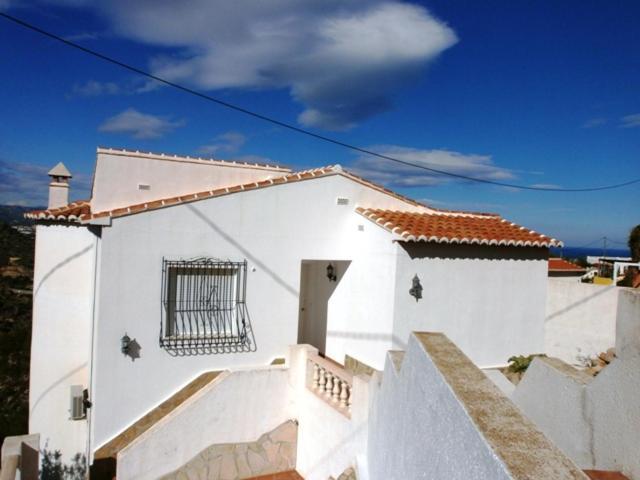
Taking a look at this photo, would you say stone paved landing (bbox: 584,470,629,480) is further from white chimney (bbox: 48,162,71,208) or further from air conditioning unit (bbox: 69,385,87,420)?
white chimney (bbox: 48,162,71,208)

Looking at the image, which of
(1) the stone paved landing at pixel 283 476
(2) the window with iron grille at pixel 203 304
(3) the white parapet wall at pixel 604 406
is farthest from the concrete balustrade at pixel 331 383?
(3) the white parapet wall at pixel 604 406

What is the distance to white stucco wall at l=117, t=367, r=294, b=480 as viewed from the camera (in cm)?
1033

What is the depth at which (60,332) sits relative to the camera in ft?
39.8

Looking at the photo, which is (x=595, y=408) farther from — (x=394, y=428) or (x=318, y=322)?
(x=318, y=322)

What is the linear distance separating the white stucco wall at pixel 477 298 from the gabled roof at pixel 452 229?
34 centimetres

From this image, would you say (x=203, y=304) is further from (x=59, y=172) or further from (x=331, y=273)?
(x=59, y=172)

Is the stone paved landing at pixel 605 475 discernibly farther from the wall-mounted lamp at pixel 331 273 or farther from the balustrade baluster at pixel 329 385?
the wall-mounted lamp at pixel 331 273

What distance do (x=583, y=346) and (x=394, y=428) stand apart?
11.7 m

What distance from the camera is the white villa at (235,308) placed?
10.5 meters

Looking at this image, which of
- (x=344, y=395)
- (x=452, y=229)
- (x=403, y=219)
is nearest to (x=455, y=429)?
(x=344, y=395)

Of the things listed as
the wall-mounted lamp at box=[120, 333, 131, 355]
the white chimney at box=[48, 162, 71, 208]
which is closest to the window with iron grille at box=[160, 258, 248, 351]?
the wall-mounted lamp at box=[120, 333, 131, 355]

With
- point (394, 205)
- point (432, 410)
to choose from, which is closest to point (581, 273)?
point (394, 205)

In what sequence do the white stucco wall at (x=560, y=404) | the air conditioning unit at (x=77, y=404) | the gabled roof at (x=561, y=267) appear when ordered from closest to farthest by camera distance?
the white stucco wall at (x=560, y=404), the air conditioning unit at (x=77, y=404), the gabled roof at (x=561, y=267)

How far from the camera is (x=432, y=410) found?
3.37 metres
